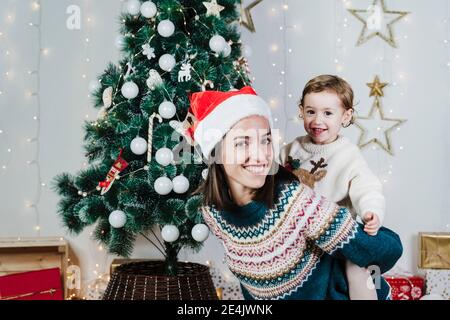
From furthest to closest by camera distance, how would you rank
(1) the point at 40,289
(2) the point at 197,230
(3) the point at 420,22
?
(3) the point at 420,22 → (1) the point at 40,289 → (2) the point at 197,230

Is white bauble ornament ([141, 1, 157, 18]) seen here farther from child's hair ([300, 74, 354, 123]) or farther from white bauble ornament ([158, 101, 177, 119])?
child's hair ([300, 74, 354, 123])

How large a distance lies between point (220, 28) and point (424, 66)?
116 centimetres

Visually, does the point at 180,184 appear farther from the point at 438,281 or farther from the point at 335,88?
the point at 438,281

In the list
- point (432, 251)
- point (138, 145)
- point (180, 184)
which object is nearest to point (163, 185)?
point (180, 184)

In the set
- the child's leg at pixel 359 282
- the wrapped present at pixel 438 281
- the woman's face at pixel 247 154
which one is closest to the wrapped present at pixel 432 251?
the wrapped present at pixel 438 281

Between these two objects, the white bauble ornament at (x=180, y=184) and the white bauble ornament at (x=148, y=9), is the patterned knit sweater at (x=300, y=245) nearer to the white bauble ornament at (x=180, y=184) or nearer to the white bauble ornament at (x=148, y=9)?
the white bauble ornament at (x=180, y=184)

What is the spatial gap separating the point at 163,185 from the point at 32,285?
0.94m

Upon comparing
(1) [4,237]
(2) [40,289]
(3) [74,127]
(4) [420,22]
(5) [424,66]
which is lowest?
(2) [40,289]

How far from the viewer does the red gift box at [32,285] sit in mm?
2391

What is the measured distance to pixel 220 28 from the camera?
1.98 metres

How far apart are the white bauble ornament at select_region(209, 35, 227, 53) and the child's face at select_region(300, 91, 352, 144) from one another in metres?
0.60

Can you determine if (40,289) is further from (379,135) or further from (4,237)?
(379,135)

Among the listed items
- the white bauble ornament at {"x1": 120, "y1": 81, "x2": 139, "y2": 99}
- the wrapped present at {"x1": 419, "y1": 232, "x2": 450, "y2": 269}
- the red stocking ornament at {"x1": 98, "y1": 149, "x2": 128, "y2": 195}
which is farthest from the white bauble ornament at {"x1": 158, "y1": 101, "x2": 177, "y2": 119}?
the wrapped present at {"x1": 419, "y1": 232, "x2": 450, "y2": 269}

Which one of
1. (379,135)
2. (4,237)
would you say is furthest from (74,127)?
(379,135)
